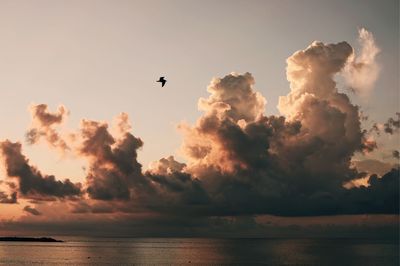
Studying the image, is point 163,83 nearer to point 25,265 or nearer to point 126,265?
point 126,265

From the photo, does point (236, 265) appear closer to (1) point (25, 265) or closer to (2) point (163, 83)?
(1) point (25, 265)

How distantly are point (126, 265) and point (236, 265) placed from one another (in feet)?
140

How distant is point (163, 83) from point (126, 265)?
14074 cm

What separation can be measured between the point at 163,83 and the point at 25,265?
153850mm

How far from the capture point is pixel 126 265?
198125mm

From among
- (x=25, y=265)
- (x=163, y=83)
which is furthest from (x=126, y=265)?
(x=163, y=83)

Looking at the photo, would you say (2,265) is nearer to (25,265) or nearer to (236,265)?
(25,265)

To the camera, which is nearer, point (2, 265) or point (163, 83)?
point (163, 83)

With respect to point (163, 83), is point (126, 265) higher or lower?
lower

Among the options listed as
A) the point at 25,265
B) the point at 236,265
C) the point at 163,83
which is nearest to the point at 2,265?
the point at 25,265

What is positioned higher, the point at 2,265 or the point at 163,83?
the point at 163,83

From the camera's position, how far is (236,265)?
199 m

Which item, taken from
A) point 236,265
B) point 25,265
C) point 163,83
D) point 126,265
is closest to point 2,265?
point 25,265

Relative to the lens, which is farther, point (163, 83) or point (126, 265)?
point (126, 265)
